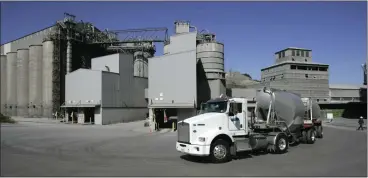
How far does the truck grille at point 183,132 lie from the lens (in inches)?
510

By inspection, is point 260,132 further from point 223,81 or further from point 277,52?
point 277,52

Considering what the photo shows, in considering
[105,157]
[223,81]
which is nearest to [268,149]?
[105,157]

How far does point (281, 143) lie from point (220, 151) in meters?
4.61

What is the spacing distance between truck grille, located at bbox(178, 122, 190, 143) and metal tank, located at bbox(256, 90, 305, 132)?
20.3ft

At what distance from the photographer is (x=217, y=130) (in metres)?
13.1

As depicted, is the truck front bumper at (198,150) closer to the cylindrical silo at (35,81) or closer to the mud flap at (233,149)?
the mud flap at (233,149)

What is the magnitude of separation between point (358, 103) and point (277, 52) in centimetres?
3344

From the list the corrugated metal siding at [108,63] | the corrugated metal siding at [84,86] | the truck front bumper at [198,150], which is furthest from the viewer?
the corrugated metal siding at [108,63]

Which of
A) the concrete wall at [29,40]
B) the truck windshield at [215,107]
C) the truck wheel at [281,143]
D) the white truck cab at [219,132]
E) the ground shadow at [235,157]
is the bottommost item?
Result: the ground shadow at [235,157]

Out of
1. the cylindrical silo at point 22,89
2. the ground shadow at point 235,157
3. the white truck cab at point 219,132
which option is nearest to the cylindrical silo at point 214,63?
the ground shadow at point 235,157

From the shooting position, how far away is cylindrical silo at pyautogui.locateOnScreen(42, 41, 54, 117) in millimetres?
56756

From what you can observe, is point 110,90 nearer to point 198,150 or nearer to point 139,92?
point 139,92


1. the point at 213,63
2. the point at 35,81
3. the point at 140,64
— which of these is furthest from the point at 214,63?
the point at 35,81

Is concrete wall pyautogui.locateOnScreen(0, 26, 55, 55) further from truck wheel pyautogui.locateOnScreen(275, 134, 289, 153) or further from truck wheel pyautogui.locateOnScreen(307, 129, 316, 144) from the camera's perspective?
truck wheel pyautogui.locateOnScreen(275, 134, 289, 153)
